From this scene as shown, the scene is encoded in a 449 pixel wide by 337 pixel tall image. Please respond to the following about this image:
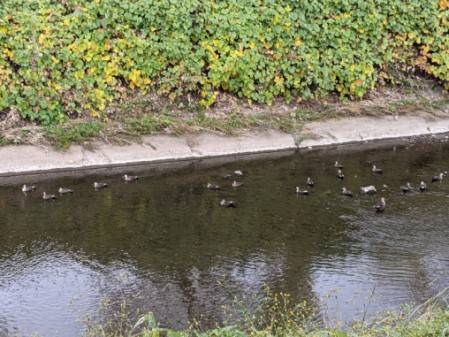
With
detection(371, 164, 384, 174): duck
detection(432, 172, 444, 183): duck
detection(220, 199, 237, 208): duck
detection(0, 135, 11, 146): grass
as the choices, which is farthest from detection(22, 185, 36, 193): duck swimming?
detection(432, 172, 444, 183): duck

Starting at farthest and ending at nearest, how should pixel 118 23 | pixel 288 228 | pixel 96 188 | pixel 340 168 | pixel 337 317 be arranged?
pixel 118 23 → pixel 340 168 → pixel 96 188 → pixel 288 228 → pixel 337 317

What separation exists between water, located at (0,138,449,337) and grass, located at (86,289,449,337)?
0.35 m

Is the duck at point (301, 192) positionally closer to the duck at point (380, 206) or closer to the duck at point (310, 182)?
the duck at point (310, 182)

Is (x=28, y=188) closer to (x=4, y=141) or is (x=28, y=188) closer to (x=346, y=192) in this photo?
(x=4, y=141)

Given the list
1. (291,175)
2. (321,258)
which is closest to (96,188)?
(291,175)

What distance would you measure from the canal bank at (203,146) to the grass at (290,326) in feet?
20.0

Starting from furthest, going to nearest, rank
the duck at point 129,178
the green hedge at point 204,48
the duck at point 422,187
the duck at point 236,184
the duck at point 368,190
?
the green hedge at point 204,48 → the duck at point 129,178 → the duck at point 236,184 → the duck at point 422,187 → the duck at point 368,190

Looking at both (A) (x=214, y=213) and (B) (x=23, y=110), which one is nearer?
(A) (x=214, y=213)

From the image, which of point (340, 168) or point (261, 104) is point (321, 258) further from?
point (261, 104)

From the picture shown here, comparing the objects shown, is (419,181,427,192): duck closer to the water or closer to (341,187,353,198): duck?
the water

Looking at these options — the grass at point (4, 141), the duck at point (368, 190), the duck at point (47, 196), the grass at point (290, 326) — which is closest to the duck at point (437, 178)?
the duck at point (368, 190)

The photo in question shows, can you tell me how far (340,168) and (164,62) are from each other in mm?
3907

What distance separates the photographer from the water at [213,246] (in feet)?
36.2

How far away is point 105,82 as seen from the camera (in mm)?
17766
